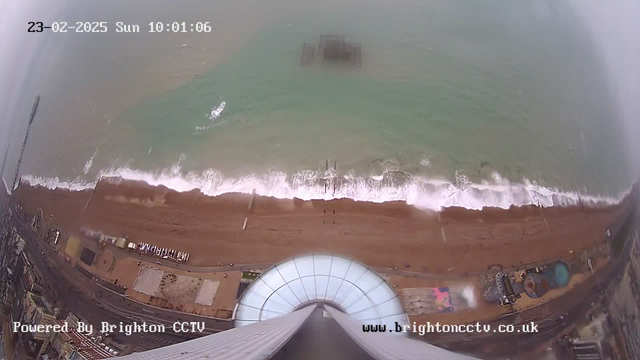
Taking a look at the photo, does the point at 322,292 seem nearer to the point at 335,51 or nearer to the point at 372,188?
the point at 372,188

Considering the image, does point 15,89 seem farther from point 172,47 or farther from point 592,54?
point 592,54

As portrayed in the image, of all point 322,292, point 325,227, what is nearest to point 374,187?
point 325,227

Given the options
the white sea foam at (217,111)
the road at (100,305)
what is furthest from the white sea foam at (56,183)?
the white sea foam at (217,111)

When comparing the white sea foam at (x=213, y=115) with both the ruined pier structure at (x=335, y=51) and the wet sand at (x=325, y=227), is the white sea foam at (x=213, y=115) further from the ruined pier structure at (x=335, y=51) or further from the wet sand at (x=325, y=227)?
the ruined pier structure at (x=335, y=51)

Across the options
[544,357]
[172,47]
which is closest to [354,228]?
[544,357]

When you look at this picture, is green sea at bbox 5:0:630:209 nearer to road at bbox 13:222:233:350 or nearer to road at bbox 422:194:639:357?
road at bbox 422:194:639:357

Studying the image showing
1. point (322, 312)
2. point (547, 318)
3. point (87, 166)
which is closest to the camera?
point (322, 312)

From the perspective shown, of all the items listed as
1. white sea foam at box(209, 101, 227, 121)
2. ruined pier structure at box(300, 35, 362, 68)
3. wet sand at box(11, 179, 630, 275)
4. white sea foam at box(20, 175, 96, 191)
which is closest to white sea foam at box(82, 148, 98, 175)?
white sea foam at box(20, 175, 96, 191)
